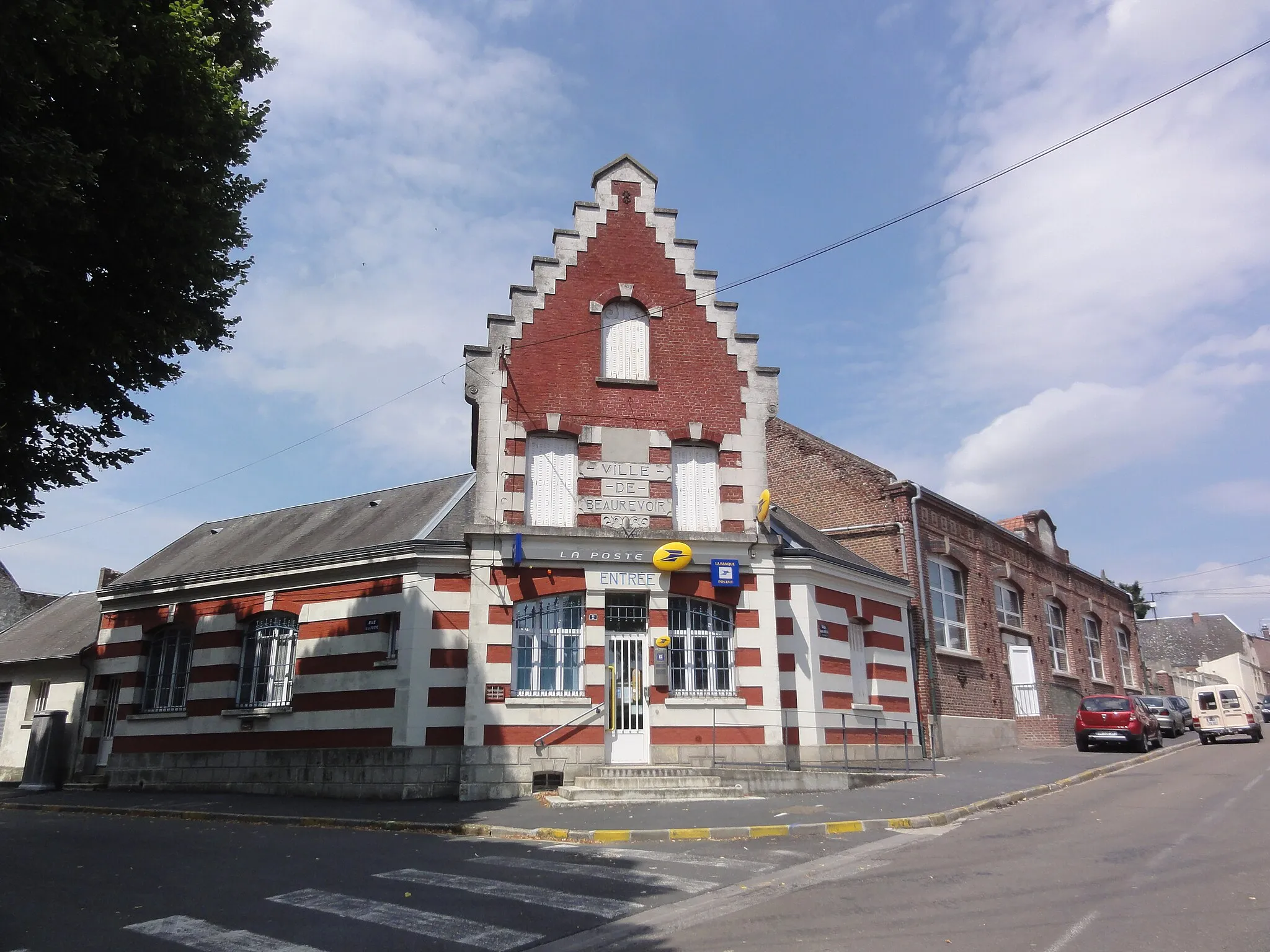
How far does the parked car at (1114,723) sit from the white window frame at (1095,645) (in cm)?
1048

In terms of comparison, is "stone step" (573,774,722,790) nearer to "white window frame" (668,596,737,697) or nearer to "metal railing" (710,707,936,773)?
"metal railing" (710,707,936,773)

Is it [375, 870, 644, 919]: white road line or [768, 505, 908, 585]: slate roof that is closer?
[375, 870, 644, 919]: white road line

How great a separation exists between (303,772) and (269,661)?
108 inches

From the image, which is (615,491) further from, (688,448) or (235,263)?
(235,263)

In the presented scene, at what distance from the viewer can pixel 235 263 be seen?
11.7 m

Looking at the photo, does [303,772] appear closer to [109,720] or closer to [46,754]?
[109,720]

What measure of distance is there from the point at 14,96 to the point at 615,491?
1135cm

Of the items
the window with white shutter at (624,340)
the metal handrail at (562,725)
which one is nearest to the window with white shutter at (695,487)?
the window with white shutter at (624,340)

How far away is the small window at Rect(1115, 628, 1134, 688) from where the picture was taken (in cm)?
3862

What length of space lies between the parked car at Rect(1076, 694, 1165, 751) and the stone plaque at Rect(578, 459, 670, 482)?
1491cm

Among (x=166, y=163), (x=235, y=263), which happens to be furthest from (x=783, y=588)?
(x=166, y=163)

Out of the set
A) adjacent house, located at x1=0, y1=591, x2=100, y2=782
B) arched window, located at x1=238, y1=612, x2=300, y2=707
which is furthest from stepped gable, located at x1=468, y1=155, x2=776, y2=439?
adjacent house, located at x1=0, y1=591, x2=100, y2=782

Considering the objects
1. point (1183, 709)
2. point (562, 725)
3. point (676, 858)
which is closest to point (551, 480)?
point (562, 725)

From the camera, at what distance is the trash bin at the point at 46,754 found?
20.5 meters
